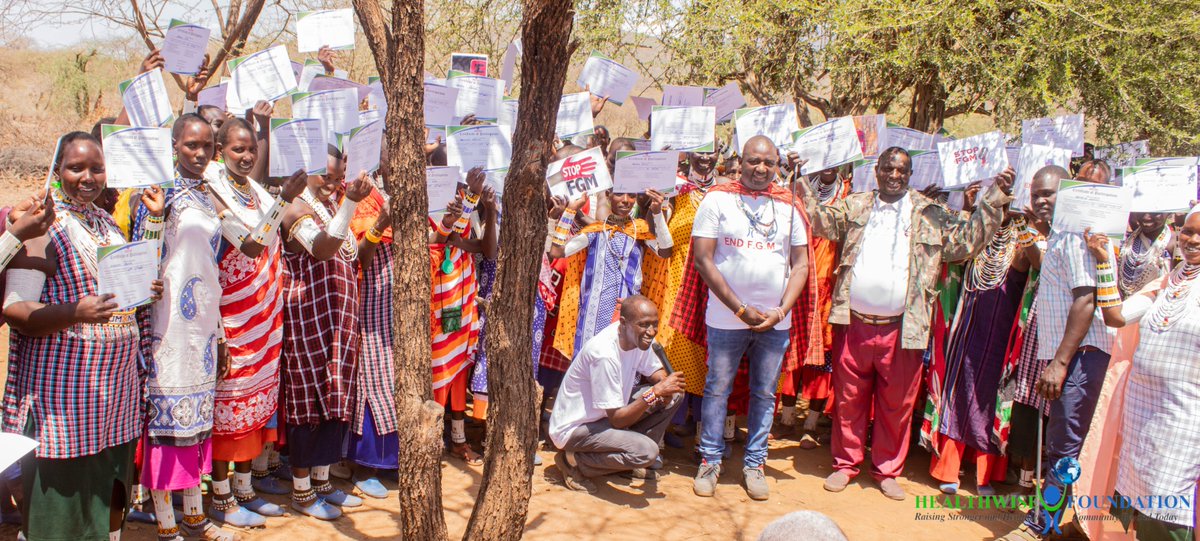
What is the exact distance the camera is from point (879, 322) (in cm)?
526

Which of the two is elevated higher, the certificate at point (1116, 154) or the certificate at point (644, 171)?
the certificate at point (1116, 154)

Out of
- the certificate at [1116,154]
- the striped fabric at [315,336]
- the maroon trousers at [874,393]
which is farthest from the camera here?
the certificate at [1116,154]

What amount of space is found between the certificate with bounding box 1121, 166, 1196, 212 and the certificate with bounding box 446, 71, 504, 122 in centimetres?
353

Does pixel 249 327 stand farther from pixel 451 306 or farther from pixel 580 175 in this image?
pixel 580 175

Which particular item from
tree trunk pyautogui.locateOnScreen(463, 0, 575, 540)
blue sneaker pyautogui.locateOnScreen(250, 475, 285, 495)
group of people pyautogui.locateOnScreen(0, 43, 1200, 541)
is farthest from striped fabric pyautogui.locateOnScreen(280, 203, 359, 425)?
tree trunk pyautogui.locateOnScreen(463, 0, 575, 540)

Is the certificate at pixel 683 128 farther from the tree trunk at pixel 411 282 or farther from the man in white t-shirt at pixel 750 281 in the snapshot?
the tree trunk at pixel 411 282

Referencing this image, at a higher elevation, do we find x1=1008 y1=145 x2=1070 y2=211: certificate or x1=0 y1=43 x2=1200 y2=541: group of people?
x1=1008 y1=145 x2=1070 y2=211: certificate

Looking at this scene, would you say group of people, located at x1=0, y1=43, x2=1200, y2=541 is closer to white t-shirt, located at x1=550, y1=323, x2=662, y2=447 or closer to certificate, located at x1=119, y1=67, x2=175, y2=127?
white t-shirt, located at x1=550, y1=323, x2=662, y2=447

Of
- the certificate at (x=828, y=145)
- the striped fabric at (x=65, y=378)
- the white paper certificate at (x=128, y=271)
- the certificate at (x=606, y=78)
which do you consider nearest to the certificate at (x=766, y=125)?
the certificate at (x=828, y=145)

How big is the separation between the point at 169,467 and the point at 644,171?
9.43 feet

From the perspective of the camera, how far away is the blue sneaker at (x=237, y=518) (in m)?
4.20

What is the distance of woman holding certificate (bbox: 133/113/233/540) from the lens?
12.1 ft

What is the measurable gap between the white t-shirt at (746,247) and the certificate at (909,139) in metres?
1.11

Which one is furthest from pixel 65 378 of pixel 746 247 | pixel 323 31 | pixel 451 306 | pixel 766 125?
pixel 766 125
